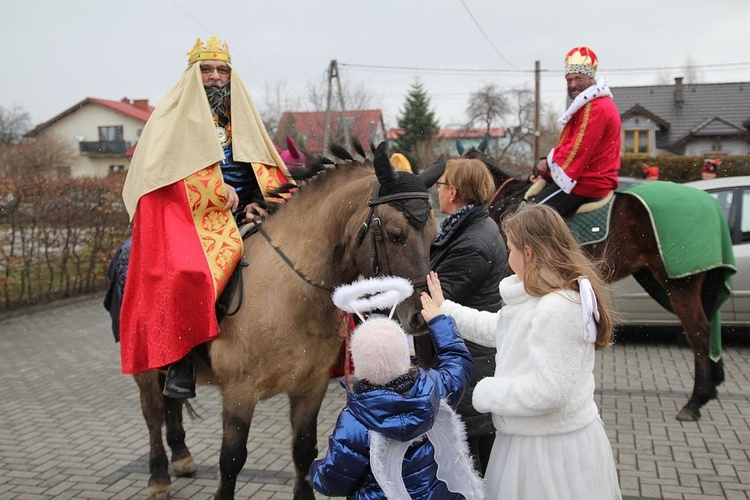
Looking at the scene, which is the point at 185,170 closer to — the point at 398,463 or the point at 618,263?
the point at 398,463

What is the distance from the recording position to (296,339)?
3.95m

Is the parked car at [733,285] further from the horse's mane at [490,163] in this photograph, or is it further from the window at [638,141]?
the window at [638,141]

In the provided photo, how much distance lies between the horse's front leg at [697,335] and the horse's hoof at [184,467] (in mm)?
4180

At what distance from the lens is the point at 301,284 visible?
3936mm

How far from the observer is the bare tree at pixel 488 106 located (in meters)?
37.1

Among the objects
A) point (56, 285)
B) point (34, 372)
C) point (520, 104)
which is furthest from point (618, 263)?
point (520, 104)

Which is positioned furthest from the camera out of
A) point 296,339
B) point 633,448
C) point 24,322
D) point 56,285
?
point 56,285

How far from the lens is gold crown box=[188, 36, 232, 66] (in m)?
4.54

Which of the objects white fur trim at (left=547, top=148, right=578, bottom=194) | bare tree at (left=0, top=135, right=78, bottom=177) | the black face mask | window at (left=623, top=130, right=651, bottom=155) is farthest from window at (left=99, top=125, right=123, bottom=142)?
the black face mask

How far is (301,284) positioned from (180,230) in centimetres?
82

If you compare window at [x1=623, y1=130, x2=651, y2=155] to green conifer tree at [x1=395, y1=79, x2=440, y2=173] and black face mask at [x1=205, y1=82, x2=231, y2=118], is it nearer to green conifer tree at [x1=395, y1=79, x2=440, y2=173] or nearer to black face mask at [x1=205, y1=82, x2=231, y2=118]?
green conifer tree at [x1=395, y1=79, x2=440, y2=173]

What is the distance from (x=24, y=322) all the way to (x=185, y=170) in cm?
971

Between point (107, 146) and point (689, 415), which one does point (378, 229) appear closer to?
point (689, 415)

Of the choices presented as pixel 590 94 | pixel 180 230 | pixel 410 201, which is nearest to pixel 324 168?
pixel 410 201
